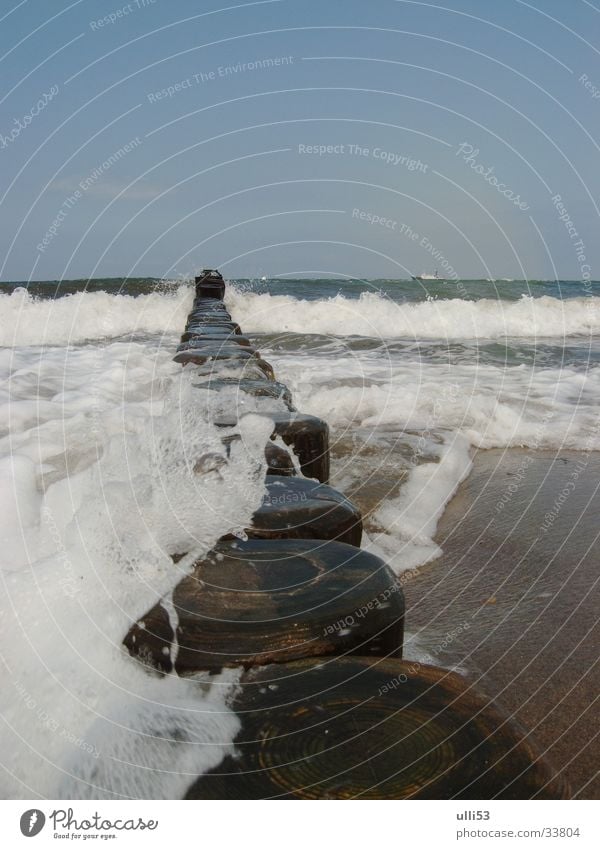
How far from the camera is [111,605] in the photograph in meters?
1.62

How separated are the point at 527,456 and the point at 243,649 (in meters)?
3.78

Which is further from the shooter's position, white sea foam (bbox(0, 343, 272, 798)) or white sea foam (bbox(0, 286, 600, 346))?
white sea foam (bbox(0, 286, 600, 346))

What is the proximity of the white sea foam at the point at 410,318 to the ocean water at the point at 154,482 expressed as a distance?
2.12m

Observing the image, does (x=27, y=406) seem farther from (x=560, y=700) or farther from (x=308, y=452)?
(x=560, y=700)

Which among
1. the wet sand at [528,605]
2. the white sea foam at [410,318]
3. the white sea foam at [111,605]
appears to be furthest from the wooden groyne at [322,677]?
the white sea foam at [410,318]

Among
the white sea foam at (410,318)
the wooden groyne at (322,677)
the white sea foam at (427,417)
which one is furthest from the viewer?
the white sea foam at (410,318)

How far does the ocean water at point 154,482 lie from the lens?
1274 millimetres

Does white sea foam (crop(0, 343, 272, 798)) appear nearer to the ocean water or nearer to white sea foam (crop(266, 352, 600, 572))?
the ocean water

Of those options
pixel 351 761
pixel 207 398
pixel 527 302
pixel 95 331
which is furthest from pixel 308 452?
pixel 527 302

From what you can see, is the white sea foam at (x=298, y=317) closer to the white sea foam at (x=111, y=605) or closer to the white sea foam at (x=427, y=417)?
the white sea foam at (x=427, y=417)

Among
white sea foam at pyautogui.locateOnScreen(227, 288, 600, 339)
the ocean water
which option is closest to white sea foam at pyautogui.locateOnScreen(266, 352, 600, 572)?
the ocean water

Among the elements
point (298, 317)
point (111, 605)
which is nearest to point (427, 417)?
point (111, 605)

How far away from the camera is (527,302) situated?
15781 millimetres

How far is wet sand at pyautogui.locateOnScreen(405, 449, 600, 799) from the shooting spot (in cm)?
194
